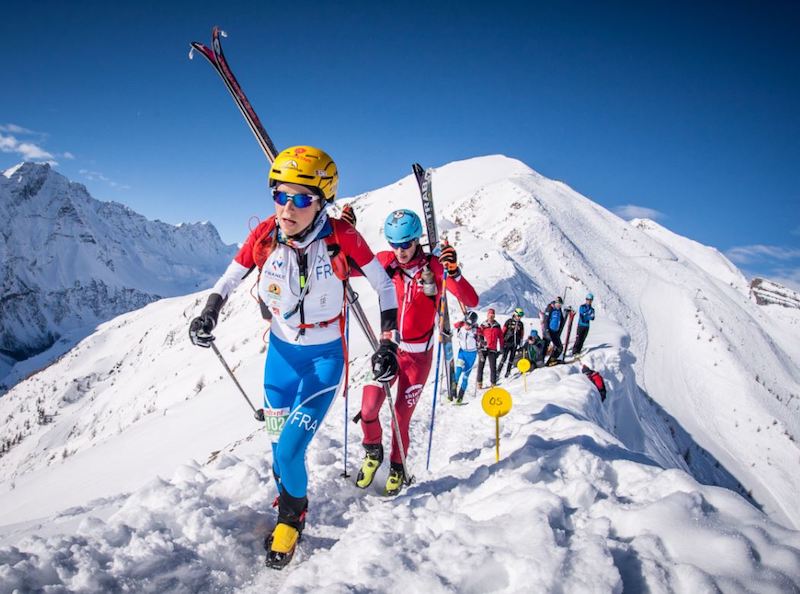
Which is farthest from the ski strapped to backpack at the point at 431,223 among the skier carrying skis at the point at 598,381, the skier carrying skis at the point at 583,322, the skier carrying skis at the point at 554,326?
the skier carrying skis at the point at 583,322

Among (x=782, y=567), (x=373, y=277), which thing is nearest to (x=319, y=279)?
(x=373, y=277)

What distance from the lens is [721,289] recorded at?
162 feet

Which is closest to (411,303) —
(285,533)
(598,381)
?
(285,533)

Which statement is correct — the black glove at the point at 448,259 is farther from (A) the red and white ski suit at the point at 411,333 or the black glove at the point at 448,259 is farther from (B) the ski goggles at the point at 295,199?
(B) the ski goggles at the point at 295,199

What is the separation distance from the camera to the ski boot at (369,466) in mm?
4914

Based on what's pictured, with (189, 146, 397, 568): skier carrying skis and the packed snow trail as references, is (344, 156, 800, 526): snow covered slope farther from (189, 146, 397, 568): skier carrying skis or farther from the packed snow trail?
(189, 146, 397, 568): skier carrying skis

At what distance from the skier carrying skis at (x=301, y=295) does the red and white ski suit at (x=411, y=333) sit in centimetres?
144

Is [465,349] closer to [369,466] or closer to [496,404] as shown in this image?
[496,404]

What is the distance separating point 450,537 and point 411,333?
323 cm

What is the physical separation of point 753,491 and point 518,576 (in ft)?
66.0

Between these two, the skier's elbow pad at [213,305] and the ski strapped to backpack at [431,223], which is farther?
the ski strapped to backpack at [431,223]

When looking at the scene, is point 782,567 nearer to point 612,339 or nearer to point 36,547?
point 36,547

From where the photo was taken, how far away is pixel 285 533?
3395mm

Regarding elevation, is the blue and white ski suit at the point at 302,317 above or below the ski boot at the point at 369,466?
above
